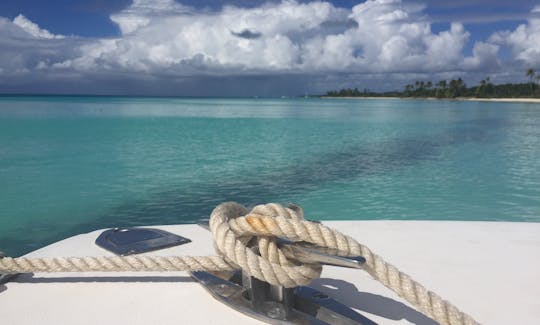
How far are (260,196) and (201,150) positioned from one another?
7.20 metres

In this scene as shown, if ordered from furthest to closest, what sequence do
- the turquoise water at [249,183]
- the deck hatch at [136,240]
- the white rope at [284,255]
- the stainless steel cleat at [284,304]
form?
the turquoise water at [249,183]
the deck hatch at [136,240]
the stainless steel cleat at [284,304]
the white rope at [284,255]

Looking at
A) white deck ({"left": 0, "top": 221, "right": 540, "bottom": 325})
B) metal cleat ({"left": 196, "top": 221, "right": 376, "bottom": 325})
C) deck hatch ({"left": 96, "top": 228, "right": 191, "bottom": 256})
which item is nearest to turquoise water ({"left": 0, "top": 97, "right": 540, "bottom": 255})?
deck hatch ({"left": 96, "top": 228, "right": 191, "bottom": 256})

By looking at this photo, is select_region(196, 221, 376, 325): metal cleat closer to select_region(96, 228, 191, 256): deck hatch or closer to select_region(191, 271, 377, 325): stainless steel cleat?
select_region(191, 271, 377, 325): stainless steel cleat

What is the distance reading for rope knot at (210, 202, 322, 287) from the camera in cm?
123

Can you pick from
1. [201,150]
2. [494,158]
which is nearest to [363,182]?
[494,158]

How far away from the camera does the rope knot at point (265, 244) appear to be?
1.23 meters

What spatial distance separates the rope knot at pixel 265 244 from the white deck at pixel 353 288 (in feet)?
0.63

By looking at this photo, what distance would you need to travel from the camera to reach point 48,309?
4.67ft

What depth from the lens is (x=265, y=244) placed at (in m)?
1.26

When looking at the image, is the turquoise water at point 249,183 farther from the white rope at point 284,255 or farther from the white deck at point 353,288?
the white rope at point 284,255

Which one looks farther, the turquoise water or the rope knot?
the turquoise water

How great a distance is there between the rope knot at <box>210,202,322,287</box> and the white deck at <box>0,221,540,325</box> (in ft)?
0.63

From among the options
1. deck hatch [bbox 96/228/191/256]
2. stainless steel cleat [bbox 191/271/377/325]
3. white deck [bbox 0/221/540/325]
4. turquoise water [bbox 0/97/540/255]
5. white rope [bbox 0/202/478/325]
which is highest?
white rope [bbox 0/202/478/325]

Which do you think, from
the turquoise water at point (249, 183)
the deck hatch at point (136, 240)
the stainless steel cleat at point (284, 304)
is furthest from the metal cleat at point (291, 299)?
the turquoise water at point (249, 183)
